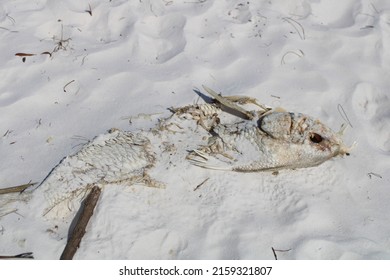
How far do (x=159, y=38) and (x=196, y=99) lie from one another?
0.66m

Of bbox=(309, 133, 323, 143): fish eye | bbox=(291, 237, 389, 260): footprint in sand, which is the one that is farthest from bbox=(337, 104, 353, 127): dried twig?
bbox=(291, 237, 389, 260): footprint in sand

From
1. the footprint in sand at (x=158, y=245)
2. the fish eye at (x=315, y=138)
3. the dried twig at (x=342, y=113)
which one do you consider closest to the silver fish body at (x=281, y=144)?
the fish eye at (x=315, y=138)

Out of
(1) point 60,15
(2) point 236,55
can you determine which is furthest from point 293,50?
(1) point 60,15

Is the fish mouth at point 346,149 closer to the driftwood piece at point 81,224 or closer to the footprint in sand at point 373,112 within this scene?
the footprint in sand at point 373,112

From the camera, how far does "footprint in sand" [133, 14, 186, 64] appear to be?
2.94m

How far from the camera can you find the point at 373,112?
105 inches

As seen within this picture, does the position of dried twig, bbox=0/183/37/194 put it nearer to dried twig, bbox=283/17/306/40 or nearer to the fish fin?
the fish fin

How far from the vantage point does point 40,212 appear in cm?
205

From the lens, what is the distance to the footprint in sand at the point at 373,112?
2516mm

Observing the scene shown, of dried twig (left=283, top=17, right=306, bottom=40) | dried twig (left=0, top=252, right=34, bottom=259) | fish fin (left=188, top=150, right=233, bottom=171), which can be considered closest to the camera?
dried twig (left=0, top=252, right=34, bottom=259)

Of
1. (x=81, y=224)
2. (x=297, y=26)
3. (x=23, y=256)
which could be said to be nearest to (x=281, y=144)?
(x=81, y=224)

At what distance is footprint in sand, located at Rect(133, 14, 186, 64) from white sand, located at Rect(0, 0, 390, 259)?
0.4 inches
